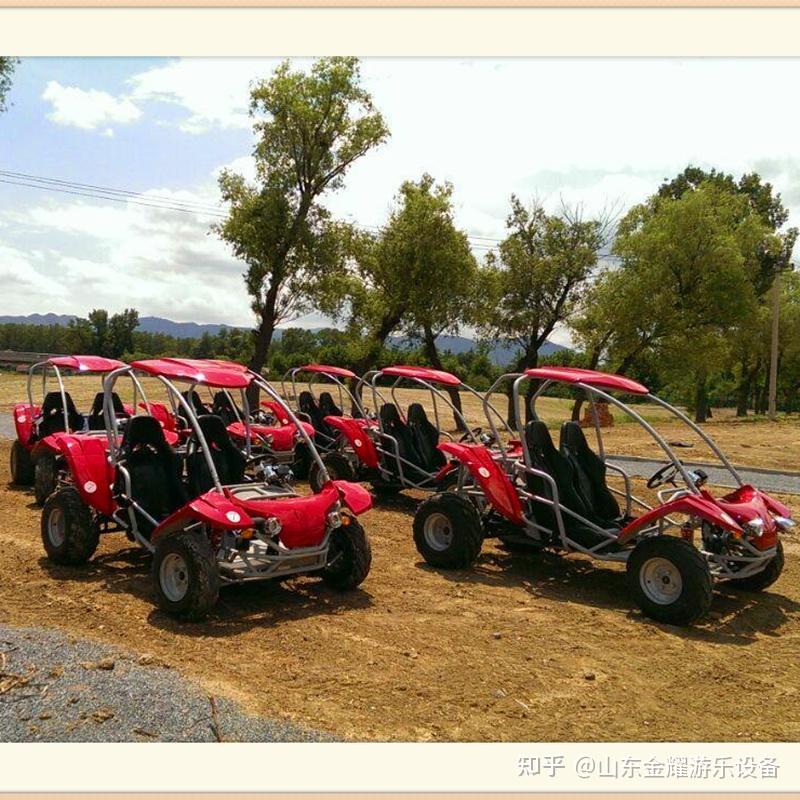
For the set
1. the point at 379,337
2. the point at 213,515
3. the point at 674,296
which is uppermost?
the point at 674,296

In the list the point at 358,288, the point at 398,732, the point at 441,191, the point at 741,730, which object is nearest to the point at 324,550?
the point at 398,732

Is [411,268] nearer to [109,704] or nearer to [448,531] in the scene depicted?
[448,531]

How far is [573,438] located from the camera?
8055mm

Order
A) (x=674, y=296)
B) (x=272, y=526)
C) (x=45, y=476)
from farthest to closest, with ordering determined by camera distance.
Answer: (x=674, y=296) < (x=45, y=476) < (x=272, y=526)

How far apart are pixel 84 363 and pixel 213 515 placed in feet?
18.9

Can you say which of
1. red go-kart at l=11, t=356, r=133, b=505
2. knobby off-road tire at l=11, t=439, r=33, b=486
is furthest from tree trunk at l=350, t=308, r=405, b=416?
knobby off-road tire at l=11, t=439, r=33, b=486

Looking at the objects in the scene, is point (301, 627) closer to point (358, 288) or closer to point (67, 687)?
point (67, 687)

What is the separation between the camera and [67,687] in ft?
14.9

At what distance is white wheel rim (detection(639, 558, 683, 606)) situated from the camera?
6332 mm

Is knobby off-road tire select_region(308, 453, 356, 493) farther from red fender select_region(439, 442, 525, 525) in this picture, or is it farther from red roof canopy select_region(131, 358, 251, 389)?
red roof canopy select_region(131, 358, 251, 389)

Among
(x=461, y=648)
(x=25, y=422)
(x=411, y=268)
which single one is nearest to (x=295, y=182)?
(x=411, y=268)

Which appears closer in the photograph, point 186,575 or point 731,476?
point 186,575

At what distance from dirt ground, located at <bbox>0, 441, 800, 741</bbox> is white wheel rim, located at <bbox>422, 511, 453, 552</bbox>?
10.1 inches

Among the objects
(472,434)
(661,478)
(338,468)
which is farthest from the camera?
(338,468)
